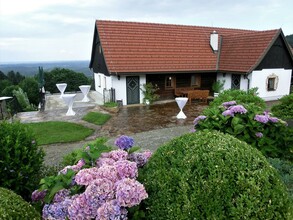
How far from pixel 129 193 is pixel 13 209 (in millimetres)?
1109

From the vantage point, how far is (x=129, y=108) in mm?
16562

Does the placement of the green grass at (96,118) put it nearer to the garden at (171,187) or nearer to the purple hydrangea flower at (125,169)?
the garden at (171,187)

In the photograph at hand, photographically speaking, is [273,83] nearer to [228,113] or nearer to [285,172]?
[228,113]

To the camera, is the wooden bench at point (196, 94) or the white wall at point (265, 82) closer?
the wooden bench at point (196, 94)

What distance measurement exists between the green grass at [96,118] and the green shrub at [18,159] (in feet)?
26.5

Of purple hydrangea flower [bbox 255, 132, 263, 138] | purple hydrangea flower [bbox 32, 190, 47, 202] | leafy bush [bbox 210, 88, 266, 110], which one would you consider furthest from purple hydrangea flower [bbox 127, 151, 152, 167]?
leafy bush [bbox 210, 88, 266, 110]

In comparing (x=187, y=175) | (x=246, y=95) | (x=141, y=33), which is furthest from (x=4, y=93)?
(x=187, y=175)

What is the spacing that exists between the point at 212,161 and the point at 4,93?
49939 millimetres

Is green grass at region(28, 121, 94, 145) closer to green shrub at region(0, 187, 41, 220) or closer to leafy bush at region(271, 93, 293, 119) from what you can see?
green shrub at region(0, 187, 41, 220)

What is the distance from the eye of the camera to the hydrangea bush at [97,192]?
7.77 ft

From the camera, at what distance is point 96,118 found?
43.9 ft

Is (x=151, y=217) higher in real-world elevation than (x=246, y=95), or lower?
lower

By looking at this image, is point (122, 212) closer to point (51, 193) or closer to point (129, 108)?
point (51, 193)

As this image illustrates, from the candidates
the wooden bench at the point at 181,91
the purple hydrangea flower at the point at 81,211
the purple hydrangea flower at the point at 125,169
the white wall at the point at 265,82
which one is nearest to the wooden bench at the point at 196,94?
the wooden bench at the point at 181,91
